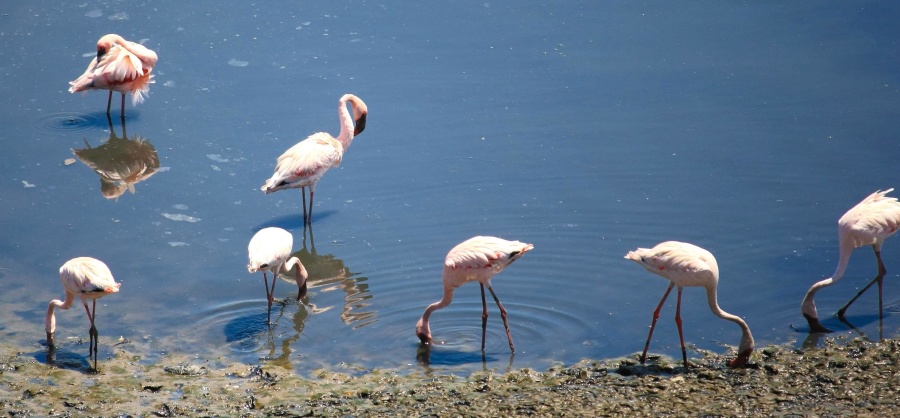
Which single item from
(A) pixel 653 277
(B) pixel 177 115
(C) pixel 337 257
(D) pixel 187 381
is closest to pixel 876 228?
(A) pixel 653 277

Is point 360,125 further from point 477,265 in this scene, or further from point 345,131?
point 477,265

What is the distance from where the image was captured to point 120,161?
11195 millimetres

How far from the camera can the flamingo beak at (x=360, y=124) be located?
1070 cm

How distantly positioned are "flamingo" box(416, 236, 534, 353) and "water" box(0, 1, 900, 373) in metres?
0.21

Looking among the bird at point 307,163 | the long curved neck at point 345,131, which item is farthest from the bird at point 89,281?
the long curved neck at point 345,131

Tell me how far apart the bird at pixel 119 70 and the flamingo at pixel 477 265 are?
600cm

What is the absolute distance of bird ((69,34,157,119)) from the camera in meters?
11.8

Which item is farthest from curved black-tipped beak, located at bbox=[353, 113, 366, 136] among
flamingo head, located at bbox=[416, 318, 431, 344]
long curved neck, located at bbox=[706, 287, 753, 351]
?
long curved neck, located at bbox=[706, 287, 753, 351]

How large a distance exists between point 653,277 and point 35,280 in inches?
204

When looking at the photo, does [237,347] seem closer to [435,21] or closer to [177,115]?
[177,115]

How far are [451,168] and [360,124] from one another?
1.09 meters

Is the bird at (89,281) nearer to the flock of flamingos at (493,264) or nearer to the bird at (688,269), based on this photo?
the flock of flamingos at (493,264)

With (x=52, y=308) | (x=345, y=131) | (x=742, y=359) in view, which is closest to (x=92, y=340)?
(x=52, y=308)

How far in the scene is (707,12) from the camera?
45.4 ft
